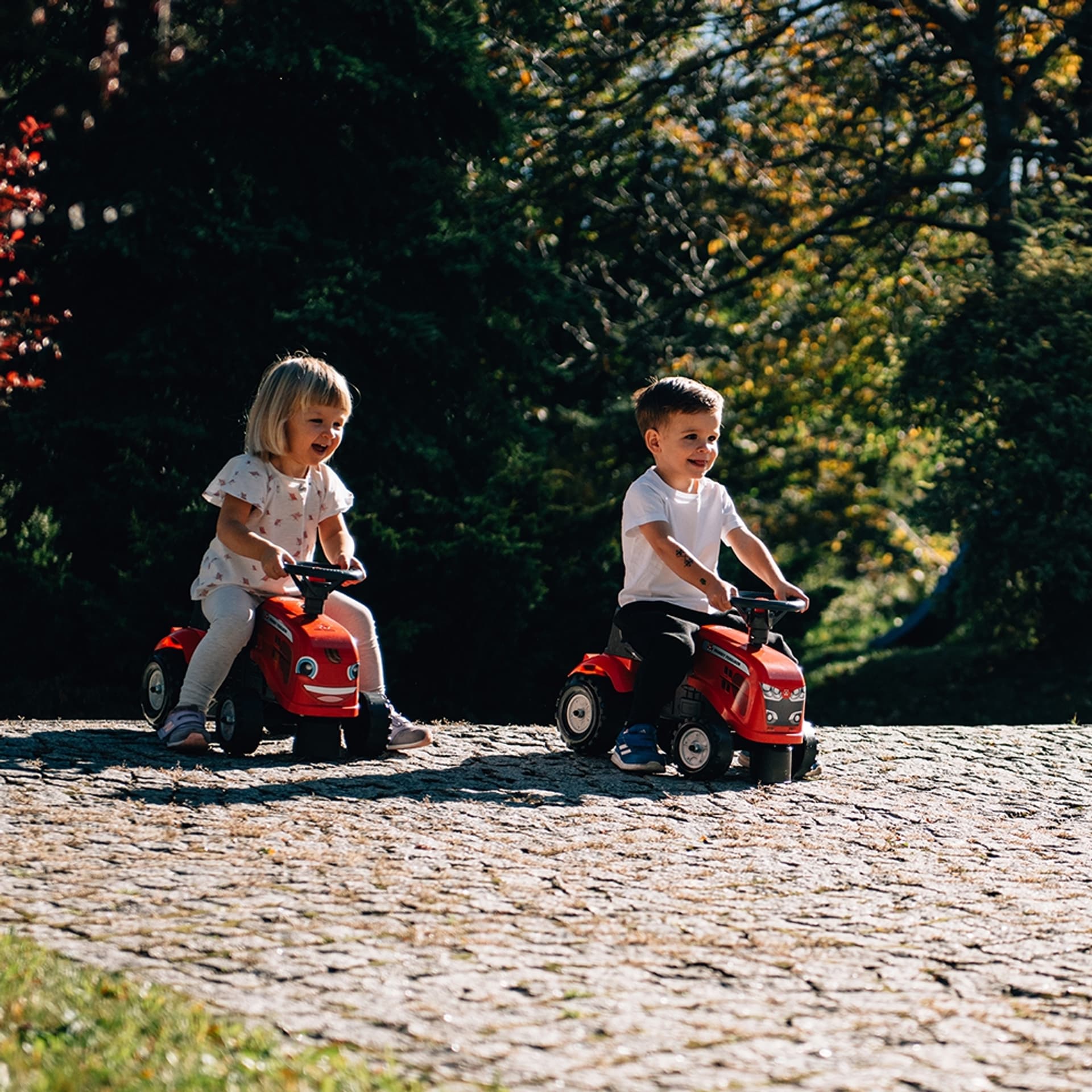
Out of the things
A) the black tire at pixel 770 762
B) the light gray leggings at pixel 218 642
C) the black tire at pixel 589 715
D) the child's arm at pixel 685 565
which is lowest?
the black tire at pixel 770 762

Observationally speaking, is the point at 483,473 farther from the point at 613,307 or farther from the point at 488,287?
the point at 613,307

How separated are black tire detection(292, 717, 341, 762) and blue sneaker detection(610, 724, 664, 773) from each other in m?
1.12

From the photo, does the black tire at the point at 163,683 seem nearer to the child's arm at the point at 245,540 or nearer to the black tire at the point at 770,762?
the child's arm at the point at 245,540

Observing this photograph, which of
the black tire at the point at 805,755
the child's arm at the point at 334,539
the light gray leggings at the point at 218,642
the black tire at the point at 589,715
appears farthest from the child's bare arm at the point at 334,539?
the black tire at the point at 805,755

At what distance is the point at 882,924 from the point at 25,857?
2.38 meters

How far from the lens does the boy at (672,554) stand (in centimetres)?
615

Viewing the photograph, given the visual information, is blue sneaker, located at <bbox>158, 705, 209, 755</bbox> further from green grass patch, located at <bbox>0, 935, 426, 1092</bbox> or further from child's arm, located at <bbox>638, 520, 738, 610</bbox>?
green grass patch, located at <bbox>0, 935, 426, 1092</bbox>

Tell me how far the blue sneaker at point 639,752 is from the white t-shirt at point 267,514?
1.50 meters

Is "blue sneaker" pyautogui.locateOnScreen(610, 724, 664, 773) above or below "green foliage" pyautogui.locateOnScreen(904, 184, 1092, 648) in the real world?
below

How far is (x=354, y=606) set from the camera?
6.45 m

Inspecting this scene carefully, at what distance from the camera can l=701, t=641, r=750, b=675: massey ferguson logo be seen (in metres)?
5.98

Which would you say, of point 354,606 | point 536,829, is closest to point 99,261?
point 354,606

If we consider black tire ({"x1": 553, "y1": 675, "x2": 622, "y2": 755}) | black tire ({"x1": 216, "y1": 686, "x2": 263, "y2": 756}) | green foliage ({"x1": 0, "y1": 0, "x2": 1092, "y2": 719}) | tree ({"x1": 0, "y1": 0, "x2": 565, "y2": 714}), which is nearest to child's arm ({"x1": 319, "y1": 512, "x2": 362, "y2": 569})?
black tire ({"x1": 216, "y1": 686, "x2": 263, "y2": 756})

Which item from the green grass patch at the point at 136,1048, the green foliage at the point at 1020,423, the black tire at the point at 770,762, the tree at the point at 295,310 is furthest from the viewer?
the green foliage at the point at 1020,423
